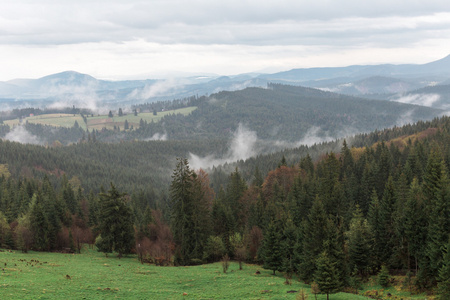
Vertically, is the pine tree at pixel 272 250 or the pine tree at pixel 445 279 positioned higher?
the pine tree at pixel 445 279

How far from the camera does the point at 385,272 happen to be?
165 feet

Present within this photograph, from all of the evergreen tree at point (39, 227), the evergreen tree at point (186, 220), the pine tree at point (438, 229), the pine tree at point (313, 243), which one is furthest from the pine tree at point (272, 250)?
the evergreen tree at point (39, 227)

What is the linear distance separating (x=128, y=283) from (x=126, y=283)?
23cm

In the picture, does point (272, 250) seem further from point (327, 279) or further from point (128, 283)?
point (128, 283)

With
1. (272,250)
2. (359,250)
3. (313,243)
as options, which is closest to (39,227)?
(272,250)

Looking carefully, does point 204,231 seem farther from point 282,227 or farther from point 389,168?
point 389,168

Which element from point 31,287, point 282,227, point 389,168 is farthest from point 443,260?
point 389,168

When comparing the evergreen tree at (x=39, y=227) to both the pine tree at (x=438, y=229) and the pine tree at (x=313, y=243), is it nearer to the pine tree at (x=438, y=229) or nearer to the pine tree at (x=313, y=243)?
the pine tree at (x=313, y=243)

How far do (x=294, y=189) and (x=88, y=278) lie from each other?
4979 centimetres

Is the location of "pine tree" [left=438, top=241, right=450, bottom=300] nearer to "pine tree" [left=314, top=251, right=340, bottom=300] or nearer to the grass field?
the grass field

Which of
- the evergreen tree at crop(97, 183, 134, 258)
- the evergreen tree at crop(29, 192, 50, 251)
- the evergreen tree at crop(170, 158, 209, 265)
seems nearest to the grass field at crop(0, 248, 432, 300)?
the evergreen tree at crop(170, 158, 209, 265)

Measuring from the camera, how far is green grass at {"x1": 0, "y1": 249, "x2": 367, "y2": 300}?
125ft

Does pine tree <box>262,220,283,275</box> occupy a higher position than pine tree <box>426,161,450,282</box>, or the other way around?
pine tree <box>426,161,450,282</box>

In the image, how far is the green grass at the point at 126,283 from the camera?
38.0 m
